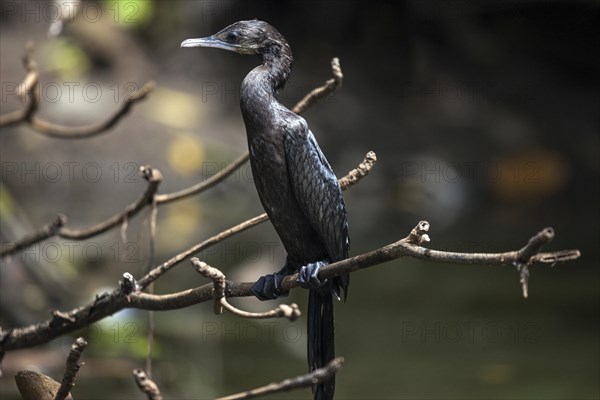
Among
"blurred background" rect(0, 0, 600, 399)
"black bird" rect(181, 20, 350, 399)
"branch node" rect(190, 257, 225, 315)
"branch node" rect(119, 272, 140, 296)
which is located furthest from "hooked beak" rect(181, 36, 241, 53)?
A: "blurred background" rect(0, 0, 600, 399)

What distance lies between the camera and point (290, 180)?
314 cm

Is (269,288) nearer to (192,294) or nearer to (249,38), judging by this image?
(192,294)

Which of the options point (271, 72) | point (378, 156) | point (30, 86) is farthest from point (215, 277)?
point (378, 156)

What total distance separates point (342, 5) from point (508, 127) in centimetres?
207

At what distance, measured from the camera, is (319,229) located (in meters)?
3.15

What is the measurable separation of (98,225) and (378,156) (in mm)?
6251

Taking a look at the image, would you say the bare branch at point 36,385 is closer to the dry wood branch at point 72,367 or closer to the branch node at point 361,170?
the dry wood branch at point 72,367

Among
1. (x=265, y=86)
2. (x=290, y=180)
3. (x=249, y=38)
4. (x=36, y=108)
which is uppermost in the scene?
(x=36, y=108)

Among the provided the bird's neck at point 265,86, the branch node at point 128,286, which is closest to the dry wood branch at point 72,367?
the branch node at point 128,286

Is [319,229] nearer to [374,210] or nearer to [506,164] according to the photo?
[374,210]

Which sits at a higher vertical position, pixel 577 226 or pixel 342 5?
pixel 342 5

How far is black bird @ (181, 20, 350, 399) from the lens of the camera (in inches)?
117

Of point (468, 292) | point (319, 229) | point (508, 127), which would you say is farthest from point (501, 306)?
point (319, 229)

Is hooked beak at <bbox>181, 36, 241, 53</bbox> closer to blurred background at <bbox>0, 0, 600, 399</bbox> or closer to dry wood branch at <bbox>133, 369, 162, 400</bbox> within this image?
dry wood branch at <bbox>133, 369, 162, 400</bbox>
